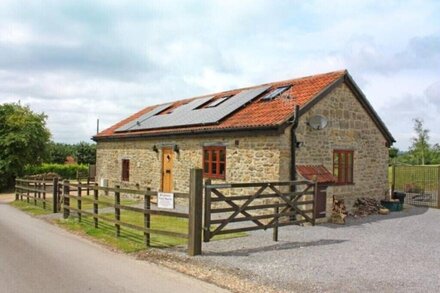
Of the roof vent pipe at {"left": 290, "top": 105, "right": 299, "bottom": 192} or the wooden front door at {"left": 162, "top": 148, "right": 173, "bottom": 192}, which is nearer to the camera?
the roof vent pipe at {"left": 290, "top": 105, "right": 299, "bottom": 192}

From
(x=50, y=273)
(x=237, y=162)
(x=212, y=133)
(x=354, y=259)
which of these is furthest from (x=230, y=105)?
(x=50, y=273)

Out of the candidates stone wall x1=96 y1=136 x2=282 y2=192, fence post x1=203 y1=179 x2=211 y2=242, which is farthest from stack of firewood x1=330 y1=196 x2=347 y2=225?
fence post x1=203 y1=179 x2=211 y2=242

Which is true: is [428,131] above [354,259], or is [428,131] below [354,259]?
above

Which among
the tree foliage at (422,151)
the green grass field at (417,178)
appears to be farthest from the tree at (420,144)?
the green grass field at (417,178)

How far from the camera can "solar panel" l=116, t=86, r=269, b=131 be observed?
16.3m

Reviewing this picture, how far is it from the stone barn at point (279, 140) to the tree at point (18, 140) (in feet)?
42.7

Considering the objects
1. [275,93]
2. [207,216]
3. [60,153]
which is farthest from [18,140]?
[207,216]

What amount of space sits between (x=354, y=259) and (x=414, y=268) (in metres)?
1.10

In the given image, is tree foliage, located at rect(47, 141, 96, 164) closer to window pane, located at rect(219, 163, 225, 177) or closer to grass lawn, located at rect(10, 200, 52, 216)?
grass lawn, located at rect(10, 200, 52, 216)

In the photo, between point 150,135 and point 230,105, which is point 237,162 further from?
point 150,135

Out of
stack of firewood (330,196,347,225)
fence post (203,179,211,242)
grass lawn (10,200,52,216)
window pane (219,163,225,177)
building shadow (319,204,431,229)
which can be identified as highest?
window pane (219,163,225,177)

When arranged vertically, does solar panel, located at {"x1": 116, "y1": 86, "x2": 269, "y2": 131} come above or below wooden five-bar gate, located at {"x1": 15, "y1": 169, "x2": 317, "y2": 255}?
above

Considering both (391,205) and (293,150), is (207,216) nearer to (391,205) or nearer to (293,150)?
(293,150)

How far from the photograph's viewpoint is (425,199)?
18.3m
